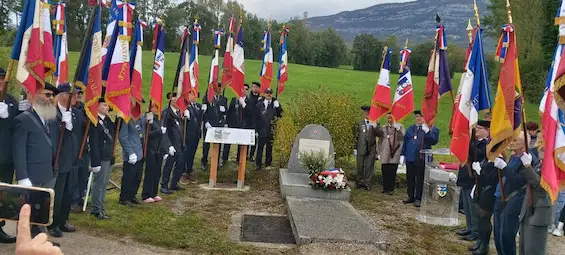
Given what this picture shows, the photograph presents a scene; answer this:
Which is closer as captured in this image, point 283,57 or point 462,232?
point 462,232

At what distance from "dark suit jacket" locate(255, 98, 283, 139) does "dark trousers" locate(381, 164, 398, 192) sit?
317cm

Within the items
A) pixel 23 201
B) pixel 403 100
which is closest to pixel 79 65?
pixel 23 201

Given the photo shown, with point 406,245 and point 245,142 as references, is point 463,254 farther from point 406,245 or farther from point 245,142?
point 245,142

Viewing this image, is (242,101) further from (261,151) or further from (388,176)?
(388,176)

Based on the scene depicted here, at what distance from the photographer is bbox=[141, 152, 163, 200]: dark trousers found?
8.49 m

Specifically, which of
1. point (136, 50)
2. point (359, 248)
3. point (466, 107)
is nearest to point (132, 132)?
point (136, 50)

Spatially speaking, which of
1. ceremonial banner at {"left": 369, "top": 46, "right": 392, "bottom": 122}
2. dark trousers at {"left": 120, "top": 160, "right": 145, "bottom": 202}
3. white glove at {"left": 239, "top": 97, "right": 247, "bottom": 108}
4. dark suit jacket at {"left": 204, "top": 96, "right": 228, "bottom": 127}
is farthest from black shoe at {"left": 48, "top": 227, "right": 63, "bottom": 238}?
ceremonial banner at {"left": 369, "top": 46, "right": 392, "bottom": 122}

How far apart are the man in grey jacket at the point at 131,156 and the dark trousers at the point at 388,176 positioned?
566 centimetres

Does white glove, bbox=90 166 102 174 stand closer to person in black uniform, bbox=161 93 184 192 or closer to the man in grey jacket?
the man in grey jacket

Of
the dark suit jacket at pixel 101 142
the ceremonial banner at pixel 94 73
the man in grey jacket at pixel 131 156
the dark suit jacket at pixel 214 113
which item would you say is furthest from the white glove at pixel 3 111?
the dark suit jacket at pixel 214 113

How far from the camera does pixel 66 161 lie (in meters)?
6.02

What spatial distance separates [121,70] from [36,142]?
186cm

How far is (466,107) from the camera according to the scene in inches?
269

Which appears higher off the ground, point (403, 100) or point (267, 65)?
point (267, 65)
